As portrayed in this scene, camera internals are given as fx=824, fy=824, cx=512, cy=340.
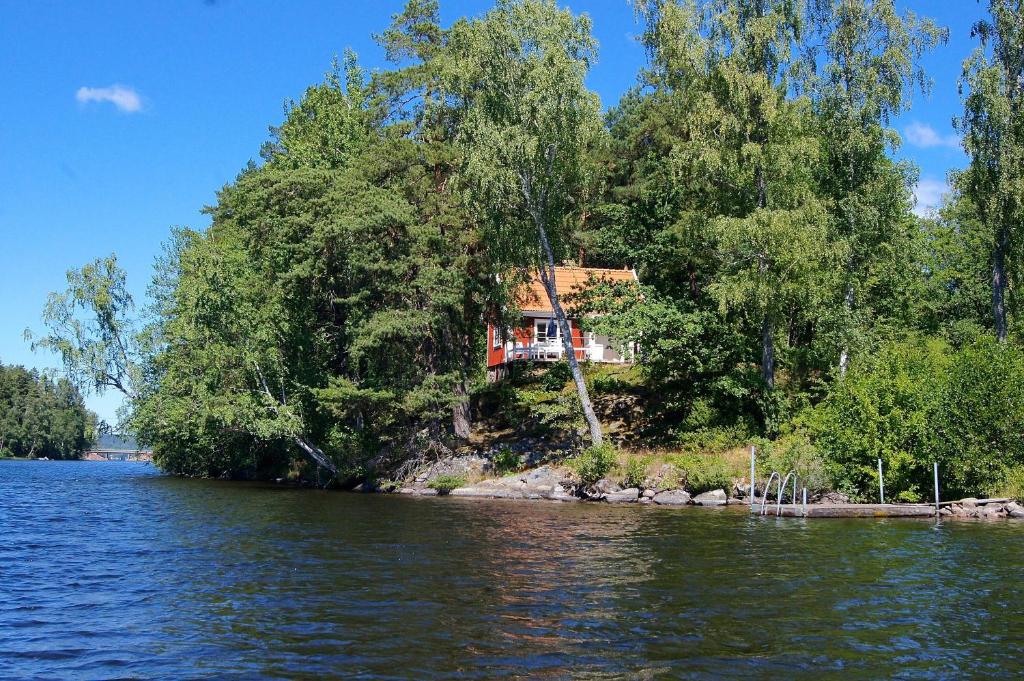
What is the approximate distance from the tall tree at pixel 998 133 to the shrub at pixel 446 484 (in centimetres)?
2582

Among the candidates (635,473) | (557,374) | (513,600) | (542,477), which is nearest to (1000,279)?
(635,473)

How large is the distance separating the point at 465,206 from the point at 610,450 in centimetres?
1373

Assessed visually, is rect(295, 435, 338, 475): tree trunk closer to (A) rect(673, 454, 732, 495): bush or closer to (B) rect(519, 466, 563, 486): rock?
(B) rect(519, 466, 563, 486): rock

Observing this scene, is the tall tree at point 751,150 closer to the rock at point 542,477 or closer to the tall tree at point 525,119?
the tall tree at point 525,119

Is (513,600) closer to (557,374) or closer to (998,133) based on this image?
(557,374)

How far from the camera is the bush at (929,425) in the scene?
97.6ft

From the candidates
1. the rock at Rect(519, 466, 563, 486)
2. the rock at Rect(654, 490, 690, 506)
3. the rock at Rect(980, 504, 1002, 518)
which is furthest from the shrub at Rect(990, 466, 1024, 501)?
the rock at Rect(519, 466, 563, 486)

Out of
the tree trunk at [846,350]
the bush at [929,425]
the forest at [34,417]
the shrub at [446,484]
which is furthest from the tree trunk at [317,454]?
the forest at [34,417]

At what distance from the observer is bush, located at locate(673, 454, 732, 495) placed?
3353 cm

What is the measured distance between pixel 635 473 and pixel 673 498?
244 cm

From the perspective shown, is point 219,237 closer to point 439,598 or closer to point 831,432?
point 831,432

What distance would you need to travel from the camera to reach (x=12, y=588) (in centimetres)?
1628

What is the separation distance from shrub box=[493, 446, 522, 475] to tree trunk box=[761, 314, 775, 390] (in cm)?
1240

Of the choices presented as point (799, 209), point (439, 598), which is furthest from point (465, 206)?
point (439, 598)
